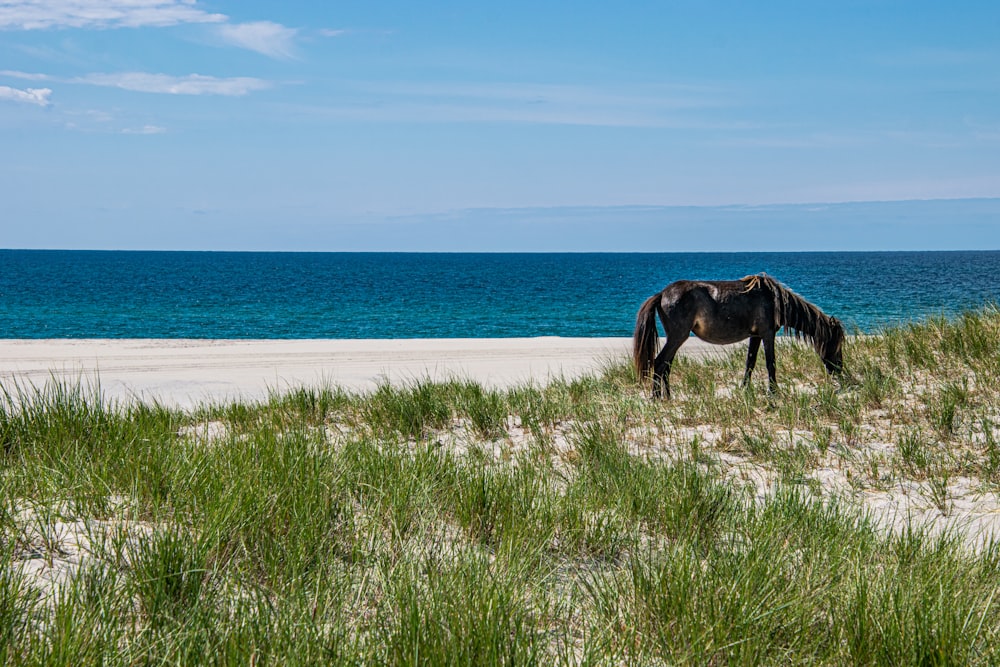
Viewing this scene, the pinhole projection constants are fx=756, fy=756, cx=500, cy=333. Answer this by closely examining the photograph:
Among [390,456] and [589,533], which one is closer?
[589,533]

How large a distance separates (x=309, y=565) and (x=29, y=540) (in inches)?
45.0

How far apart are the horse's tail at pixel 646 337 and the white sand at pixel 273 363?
8.13 ft

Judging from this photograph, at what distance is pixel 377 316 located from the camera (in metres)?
41.0

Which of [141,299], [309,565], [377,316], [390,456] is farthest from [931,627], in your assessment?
[141,299]

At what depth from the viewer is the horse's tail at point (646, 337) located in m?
7.25

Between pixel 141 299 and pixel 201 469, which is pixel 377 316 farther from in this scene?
pixel 201 469

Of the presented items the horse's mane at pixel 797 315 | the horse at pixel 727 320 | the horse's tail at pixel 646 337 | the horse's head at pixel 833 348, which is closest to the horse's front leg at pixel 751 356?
the horse at pixel 727 320

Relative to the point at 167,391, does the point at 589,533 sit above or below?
above

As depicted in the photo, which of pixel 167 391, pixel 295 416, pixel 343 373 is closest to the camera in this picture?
pixel 295 416

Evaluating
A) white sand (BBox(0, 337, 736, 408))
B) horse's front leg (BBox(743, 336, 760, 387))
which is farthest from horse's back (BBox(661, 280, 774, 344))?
white sand (BBox(0, 337, 736, 408))

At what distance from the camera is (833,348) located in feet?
24.9

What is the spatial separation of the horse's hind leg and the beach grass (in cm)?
133

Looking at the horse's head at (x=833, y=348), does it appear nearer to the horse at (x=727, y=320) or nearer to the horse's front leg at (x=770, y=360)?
the horse at (x=727, y=320)

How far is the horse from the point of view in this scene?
7.14 metres
